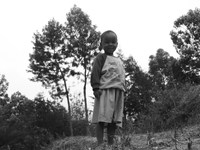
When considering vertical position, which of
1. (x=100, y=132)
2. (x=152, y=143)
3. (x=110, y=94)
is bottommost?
(x=152, y=143)

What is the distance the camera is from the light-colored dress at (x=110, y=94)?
4891 millimetres

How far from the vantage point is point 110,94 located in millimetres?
4945

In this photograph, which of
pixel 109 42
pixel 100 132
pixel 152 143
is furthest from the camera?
pixel 109 42

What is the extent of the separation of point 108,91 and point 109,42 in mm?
812

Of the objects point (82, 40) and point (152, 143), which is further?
point (82, 40)


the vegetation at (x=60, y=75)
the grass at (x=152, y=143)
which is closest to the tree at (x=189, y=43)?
the vegetation at (x=60, y=75)

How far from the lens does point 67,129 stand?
23.1 metres

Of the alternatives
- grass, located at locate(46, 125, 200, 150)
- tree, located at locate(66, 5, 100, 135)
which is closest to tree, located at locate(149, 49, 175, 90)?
tree, located at locate(66, 5, 100, 135)

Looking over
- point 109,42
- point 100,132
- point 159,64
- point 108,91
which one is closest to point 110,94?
point 108,91

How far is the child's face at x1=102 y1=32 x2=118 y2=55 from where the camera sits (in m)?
5.16

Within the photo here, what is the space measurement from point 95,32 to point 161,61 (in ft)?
40.2

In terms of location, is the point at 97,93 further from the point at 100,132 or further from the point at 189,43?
the point at 189,43

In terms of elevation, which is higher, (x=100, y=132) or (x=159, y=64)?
(x=159, y=64)

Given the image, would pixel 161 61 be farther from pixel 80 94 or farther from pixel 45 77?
pixel 45 77
